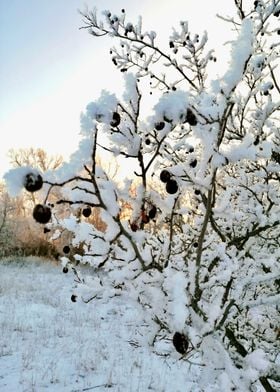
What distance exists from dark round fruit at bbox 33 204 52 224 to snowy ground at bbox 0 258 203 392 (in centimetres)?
208

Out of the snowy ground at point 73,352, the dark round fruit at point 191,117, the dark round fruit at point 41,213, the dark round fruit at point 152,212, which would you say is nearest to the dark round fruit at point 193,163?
the dark round fruit at point 152,212

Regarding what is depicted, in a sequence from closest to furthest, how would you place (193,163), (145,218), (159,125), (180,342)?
(180,342) < (159,125) < (145,218) < (193,163)

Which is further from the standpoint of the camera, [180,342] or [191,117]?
[191,117]

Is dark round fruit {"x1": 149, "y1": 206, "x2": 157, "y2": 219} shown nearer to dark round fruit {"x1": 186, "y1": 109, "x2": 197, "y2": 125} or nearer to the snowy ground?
dark round fruit {"x1": 186, "y1": 109, "x2": 197, "y2": 125}

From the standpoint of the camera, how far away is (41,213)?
3.82 ft

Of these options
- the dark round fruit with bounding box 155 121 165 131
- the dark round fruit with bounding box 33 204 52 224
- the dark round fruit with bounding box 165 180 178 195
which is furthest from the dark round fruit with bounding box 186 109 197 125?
the dark round fruit with bounding box 33 204 52 224

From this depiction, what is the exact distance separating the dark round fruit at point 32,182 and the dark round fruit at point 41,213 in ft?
0.17

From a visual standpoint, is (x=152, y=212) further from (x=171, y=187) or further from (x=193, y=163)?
(x=193, y=163)

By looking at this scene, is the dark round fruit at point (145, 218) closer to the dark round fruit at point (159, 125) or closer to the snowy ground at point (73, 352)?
the dark round fruit at point (159, 125)

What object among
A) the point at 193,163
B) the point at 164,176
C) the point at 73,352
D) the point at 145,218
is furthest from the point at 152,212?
the point at 73,352

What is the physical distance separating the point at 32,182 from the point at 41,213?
89 mm

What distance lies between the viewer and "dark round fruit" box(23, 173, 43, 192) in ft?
3.75

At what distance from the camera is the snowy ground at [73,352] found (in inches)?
215

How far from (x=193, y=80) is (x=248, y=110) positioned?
753 millimetres
